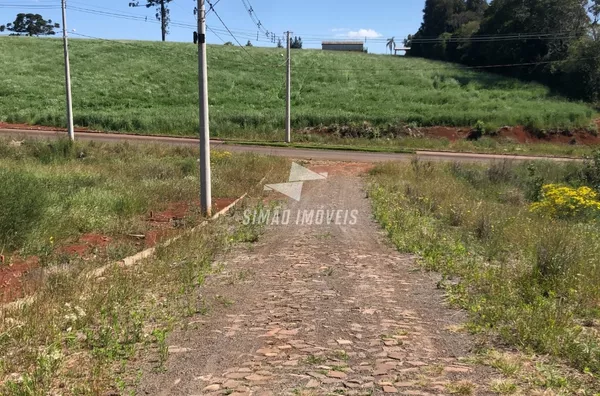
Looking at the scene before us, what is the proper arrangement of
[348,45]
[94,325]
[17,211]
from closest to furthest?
[94,325], [17,211], [348,45]

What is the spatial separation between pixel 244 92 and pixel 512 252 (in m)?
42.3

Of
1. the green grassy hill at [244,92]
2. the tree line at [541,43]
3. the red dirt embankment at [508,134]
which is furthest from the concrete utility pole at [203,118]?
the tree line at [541,43]

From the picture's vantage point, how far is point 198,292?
21.3ft

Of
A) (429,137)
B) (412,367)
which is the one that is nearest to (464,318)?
(412,367)

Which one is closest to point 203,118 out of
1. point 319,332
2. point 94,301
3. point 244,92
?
point 94,301

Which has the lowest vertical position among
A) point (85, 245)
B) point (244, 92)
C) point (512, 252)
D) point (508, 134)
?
point (512, 252)

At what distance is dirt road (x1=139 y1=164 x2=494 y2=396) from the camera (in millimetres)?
3953

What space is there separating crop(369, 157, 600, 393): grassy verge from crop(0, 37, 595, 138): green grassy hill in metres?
23.1

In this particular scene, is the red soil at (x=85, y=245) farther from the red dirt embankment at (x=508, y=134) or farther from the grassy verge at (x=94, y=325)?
the red dirt embankment at (x=508, y=134)

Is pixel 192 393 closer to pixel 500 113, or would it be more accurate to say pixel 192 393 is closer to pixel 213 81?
pixel 500 113

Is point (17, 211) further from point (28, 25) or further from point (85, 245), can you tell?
point (28, 25)

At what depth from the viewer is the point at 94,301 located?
561cm

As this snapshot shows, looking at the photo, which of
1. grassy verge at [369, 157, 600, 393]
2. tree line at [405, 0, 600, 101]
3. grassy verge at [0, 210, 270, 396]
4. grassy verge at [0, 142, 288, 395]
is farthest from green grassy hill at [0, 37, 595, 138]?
grassy verge at [0, 210, 270, 396]

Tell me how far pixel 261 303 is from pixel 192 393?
233cm
